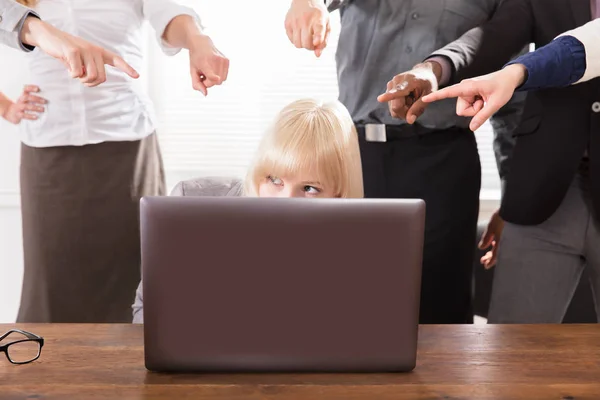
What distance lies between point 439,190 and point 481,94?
27.0 inches

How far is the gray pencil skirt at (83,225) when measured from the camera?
219 cm

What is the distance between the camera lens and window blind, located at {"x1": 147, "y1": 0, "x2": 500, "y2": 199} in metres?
3.20

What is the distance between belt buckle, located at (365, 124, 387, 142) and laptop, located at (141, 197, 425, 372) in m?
1.14

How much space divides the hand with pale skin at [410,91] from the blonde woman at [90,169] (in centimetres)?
62

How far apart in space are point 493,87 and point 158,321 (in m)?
0.85

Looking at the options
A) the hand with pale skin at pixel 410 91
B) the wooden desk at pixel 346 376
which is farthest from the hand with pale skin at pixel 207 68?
the wooden desk at pixel 346 376

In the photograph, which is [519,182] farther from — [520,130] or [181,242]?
[181,242]

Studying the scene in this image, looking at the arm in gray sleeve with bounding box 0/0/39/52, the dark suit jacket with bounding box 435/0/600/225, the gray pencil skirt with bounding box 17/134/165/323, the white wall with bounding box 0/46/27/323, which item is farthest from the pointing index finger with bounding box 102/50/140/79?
the white wall with bounding box 0/46/27/323

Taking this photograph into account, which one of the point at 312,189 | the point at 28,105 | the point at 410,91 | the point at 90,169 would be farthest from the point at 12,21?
the point at 410,91

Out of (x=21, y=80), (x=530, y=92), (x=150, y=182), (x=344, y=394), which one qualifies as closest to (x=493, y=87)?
(x=530, y=92)

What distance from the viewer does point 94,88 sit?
2.15 meters

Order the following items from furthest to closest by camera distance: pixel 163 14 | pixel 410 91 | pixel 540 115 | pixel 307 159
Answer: pixel 163 14 → pixel 540 115 → pixel 410 91 → pixel 307 159

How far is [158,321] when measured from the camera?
40.8 inches

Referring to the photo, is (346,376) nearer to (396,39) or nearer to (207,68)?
(207,68)
